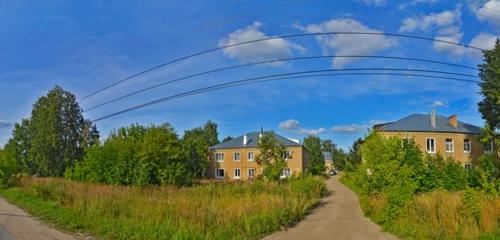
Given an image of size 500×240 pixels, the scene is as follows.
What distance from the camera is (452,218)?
13914 mm

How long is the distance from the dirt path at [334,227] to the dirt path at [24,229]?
6.20 m

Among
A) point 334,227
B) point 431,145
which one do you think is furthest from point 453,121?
point 334,227

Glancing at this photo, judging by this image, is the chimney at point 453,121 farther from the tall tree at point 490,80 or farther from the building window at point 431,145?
the tall tree at point 490,80

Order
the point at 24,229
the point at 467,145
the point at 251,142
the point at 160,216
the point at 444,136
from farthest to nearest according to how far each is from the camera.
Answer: the point at 251,142 < the point at 467,145 < the point at 444,136 < the point at 160,216 < the point at 24,229

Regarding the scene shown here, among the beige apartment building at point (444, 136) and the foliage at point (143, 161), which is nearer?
the foliage at point (143, 161)

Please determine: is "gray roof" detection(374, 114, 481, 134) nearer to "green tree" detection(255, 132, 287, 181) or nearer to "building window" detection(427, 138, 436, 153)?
"building window" detection(427, 138, 436, 153)

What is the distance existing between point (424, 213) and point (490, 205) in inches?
90.8

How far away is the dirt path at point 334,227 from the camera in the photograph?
15445 mm

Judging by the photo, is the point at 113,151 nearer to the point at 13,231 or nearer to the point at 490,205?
the point at 13,231

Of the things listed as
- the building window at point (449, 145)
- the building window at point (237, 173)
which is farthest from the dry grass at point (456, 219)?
the building window at point (237, 173)

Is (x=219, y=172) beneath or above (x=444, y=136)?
beneath

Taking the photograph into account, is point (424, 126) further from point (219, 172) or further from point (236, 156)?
point (219, 172)

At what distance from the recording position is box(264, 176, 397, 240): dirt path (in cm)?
1545

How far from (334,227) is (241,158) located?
2428 inches
